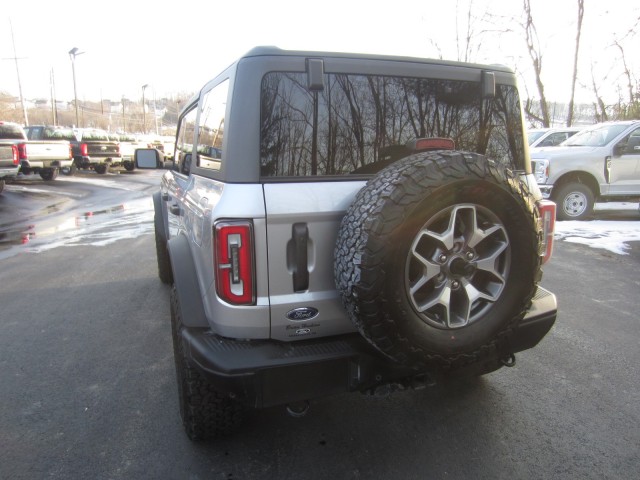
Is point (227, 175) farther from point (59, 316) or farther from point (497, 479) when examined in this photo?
point (59, 316)

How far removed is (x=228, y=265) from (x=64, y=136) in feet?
73.5

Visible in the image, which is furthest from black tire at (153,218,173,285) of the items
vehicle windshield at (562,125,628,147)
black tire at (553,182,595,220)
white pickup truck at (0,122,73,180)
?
white pickup truck at (0,122,73,180)

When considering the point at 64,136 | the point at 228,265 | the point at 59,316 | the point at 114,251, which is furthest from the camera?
the point at 64,136

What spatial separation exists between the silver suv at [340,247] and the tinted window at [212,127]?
0.12 feet

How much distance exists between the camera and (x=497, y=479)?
2238 millimetres

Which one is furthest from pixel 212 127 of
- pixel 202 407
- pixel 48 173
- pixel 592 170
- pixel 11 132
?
pixel 48 173

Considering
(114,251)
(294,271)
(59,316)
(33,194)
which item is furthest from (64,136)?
(294,271)

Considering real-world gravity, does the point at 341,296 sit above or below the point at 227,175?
below

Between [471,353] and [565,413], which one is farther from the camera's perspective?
[565,413]

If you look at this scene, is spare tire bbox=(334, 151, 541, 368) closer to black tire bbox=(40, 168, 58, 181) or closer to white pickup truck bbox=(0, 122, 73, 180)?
white pickup truck bbox=(0, 122, 73, 180)

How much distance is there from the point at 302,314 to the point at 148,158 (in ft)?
10.1

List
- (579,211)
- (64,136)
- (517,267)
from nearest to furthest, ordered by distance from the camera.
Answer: (517,267) < (579,211) < (64,136)

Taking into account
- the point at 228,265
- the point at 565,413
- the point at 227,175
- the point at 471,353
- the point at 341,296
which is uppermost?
the point at 227,175

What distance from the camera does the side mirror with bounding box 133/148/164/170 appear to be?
177 inches
